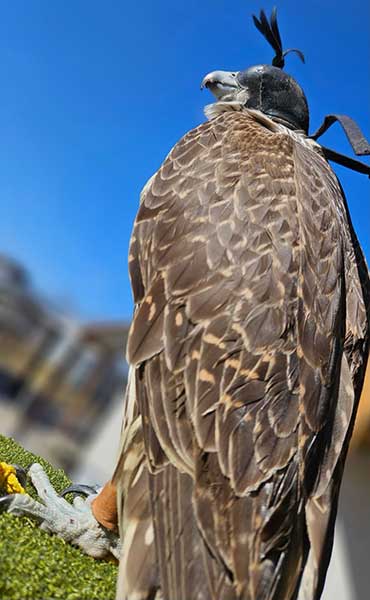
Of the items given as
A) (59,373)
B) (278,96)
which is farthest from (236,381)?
(278,96)

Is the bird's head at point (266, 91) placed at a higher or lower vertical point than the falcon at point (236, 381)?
higher

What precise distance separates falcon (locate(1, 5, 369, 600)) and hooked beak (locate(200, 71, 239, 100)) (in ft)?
3.24

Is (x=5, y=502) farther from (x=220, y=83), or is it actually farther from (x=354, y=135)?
(x=220, y=83)

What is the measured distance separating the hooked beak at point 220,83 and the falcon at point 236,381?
0.99m

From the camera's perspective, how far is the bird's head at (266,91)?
2809 millimetres

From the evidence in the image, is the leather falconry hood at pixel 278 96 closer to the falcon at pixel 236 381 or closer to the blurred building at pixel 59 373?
the falcon at pixel 236 381

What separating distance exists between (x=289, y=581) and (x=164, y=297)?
750 mm

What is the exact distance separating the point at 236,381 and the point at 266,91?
1744 millimetres

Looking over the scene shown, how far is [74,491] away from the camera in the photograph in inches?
97.4

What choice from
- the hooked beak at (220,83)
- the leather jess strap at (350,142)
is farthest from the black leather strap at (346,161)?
the hooked beak at (220,83)

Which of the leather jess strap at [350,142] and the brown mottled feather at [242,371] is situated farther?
the leather jess strap at [350,142]

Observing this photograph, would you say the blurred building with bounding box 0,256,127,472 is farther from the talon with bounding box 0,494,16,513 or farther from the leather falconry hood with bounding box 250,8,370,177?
the leather falconry hood with bounding box 250,8,370,177

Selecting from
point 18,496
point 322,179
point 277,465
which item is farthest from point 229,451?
point 322,179

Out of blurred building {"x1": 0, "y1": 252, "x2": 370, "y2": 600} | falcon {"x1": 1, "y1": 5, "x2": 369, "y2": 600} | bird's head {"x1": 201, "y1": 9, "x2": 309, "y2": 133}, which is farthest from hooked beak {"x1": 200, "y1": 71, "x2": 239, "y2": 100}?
blurred building {"x1": 0, "y1": 252, "x2": 370, "y2": 600}
